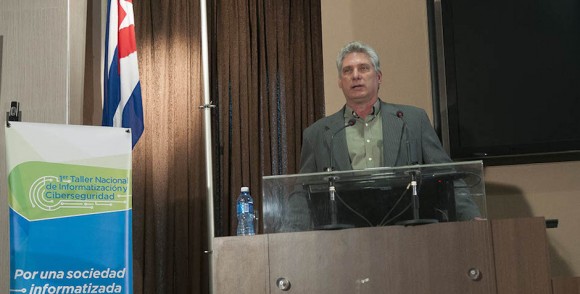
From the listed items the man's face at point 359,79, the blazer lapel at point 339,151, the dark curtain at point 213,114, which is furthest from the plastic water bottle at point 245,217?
the man's face at point 359,79

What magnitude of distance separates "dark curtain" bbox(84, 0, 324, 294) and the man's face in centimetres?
110

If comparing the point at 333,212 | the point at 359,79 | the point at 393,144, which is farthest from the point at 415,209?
the point at 359,79

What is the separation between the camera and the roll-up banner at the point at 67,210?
3.30m

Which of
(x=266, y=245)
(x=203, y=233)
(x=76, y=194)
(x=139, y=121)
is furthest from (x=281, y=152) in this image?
(x=266, y=245)

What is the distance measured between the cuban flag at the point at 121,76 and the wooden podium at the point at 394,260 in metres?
1.56

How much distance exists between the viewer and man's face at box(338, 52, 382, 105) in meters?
3.85

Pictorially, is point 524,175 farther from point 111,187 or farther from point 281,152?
point 111,187

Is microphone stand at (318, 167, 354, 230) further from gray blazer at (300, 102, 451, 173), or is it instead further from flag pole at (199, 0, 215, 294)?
flag pole at (199, 0, 215, 294)

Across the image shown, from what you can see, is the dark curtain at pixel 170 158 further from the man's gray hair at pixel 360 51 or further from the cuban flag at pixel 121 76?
the man's gray hair at pixel 360 51

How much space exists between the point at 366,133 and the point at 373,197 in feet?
3.08

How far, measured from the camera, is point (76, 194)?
3.44 metres

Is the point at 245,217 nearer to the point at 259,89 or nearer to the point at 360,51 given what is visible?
the point at 360,51

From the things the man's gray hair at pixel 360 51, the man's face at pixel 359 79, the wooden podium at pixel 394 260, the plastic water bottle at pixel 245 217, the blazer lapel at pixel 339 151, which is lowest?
the wooden podium at pixel 394 260

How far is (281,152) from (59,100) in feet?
4.66
